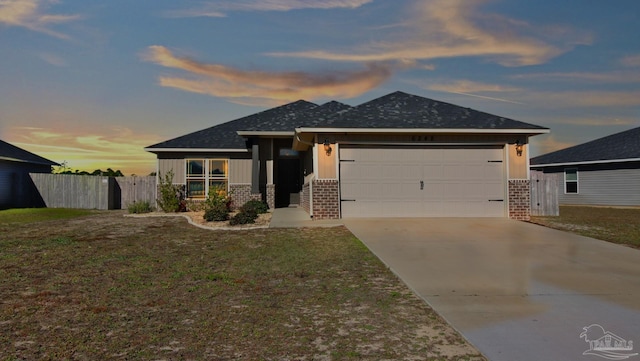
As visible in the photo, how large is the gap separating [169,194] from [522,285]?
15.6 metres

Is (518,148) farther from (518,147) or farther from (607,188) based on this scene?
(607,188)

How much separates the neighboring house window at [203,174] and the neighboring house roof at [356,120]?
2.68 ft

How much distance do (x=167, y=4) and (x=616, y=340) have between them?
1156 cm

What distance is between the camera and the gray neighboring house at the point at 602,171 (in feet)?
74.1

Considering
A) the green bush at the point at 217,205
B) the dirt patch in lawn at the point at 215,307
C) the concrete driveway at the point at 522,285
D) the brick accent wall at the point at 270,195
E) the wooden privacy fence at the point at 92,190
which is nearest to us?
the dirt patch in lawn at the point at 215,307

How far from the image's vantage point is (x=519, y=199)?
13.3 m

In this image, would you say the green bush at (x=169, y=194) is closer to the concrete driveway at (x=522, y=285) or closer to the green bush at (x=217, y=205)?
the green bush at (x=217, y=205)

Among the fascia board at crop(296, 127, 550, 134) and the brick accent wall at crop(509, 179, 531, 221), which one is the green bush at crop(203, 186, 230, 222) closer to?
the fascia board at crop(296, 127, 550, 134)

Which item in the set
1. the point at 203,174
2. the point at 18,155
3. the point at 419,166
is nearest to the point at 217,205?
the point at 203,174

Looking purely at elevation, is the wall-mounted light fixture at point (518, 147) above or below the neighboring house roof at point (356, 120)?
below

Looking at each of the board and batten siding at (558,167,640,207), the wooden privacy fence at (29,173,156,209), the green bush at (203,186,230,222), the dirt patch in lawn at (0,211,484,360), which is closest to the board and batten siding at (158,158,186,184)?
the green bush at (203,186,230,222)

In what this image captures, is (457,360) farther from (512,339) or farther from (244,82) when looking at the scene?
(244,82)

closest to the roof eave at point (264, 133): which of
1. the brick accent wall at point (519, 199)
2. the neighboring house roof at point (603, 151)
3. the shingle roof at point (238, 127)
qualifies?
the shingle roof at point (238, 127)

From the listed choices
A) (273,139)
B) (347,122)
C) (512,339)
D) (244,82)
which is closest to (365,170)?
(347,122)
